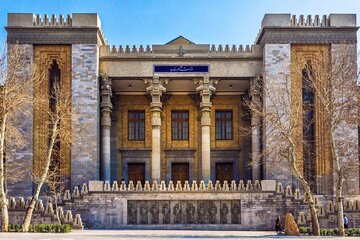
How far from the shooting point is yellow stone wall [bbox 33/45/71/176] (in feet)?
127

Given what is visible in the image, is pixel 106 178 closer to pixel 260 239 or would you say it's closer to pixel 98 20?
pixel 98 20

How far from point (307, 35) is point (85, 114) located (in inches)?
584

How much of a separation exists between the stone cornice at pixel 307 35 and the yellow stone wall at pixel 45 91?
1287 centimetres

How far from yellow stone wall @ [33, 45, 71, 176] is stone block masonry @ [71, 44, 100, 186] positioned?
1.65 ft

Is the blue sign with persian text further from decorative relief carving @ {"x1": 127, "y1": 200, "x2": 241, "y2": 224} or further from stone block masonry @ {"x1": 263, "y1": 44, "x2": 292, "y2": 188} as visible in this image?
decorative relief carving @ {"x1": 127, "y1": 200, "x2": 241, "y2": 224}

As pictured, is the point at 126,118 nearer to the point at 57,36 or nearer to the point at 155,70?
the point at 155,70

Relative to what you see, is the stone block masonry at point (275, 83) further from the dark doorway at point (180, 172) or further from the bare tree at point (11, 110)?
the bare tree at point (11, 110)

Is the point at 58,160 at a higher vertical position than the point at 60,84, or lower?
lower

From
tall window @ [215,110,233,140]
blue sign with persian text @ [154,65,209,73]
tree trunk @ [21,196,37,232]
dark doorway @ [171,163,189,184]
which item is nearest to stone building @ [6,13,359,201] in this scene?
blue sign with persian text @ [154,65,209,73]

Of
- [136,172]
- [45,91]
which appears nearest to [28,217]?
[45,91]

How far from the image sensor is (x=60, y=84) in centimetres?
3962

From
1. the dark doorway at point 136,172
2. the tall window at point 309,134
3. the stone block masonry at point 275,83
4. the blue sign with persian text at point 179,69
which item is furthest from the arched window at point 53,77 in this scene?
the tall window at point 309,134

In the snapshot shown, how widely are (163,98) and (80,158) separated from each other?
31.1 ft

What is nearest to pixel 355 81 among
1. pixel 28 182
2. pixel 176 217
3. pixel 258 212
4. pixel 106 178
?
pixel 258 212
